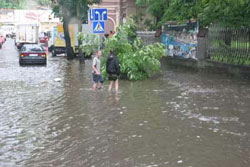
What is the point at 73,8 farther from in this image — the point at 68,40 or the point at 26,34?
the point at 26,34

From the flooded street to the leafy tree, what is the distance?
53.9 ft

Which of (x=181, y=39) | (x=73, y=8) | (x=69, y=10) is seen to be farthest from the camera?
(x=69, y=10)

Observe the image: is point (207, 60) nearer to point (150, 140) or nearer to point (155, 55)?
point (155, 55)

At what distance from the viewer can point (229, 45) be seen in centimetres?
2177

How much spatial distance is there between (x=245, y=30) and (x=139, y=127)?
12.0 meters

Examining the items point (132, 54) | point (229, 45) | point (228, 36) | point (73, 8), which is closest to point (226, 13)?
point (228, 36)

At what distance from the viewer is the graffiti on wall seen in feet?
83.1

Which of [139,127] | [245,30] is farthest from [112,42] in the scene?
[139,127]

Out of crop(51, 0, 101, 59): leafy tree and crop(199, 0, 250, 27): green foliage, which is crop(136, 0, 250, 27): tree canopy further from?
crop(51, 0, 101, 59): leafy tree

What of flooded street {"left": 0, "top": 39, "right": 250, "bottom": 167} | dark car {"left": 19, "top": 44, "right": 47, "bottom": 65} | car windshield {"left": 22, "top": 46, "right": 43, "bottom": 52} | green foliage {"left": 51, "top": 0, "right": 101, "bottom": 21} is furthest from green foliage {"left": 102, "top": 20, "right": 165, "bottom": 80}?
green foliage {"left": 51, "top": 0, "right": 101, "bottom": 21}

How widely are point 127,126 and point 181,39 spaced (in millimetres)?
17897

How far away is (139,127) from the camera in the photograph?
32.4 ft

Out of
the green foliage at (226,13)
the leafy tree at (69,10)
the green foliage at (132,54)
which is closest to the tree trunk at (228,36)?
the green foliage at (226,13)

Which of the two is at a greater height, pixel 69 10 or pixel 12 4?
pixel 12 4
